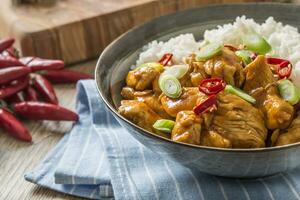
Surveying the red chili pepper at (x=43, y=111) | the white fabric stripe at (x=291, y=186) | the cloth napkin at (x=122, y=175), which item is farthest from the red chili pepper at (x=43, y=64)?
the white fabric stripe at (x=291, y=186)

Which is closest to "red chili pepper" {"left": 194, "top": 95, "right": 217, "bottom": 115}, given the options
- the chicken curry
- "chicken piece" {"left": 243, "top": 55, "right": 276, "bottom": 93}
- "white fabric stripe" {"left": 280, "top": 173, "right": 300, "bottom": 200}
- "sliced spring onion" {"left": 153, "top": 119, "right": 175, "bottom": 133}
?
the chicken curry

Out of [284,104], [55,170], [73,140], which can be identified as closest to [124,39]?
[73,140]

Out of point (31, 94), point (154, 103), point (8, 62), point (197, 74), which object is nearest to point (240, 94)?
point (197, 74)

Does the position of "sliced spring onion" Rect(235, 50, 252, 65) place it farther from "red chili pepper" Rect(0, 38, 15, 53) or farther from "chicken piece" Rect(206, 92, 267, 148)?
"red chili pepper" Rect(0, 38, 15, 53)

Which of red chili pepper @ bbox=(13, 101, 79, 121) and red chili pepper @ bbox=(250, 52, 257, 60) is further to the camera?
red chili pepper @ bbox=(13, 101, 79, 121)

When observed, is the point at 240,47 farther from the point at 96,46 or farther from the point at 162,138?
the point at 96,46

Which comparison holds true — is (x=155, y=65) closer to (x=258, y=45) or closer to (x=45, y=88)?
(x=258, y=45)
